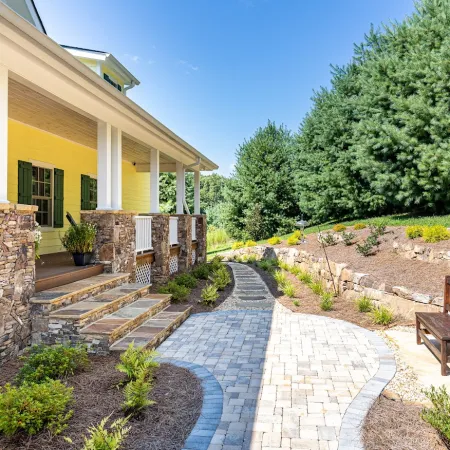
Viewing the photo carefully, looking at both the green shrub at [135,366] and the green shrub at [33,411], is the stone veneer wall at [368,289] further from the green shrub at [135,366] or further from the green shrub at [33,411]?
the green shrub at [33,411]

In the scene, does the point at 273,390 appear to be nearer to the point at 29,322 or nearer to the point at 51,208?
the point at 29,322

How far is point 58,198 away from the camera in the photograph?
8469 millimetres

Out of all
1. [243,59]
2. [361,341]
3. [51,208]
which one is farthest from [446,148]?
[243,59]

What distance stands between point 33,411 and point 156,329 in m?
2.55

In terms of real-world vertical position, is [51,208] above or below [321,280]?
above

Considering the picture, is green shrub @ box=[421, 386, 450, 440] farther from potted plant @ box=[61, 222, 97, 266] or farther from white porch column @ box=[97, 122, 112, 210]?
white porch column @ box=[97, 122, 112, 210]

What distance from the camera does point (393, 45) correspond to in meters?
13.0

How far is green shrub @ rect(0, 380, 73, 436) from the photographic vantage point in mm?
2494

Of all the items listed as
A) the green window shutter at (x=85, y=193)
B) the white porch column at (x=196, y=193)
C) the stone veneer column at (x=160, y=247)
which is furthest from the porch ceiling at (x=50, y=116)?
the white porch column at (x=196, y=193)

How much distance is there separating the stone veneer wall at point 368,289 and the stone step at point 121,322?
3.77m

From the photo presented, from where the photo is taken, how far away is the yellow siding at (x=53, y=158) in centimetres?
723

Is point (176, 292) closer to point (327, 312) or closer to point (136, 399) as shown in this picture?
point (327, 312)

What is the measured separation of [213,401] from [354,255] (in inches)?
268

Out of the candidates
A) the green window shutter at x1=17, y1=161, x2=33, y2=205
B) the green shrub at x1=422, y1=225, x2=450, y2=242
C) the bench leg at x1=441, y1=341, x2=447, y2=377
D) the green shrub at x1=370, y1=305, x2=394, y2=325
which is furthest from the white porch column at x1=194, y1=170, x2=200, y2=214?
the bench leg at x1=441, y1=341, x2=447, y2=377
